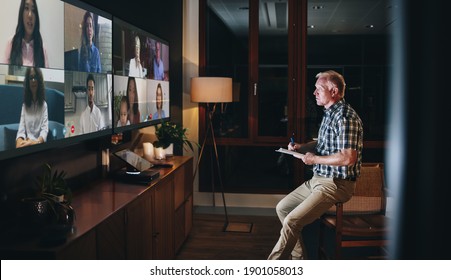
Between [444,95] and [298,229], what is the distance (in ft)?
8.97

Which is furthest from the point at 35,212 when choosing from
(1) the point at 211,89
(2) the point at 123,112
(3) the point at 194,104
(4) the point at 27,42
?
(3) the point at 194,104

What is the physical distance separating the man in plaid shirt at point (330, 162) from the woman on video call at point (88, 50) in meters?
1.27

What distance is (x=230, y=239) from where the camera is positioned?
4059mm

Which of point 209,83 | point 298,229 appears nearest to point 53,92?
point 298,229

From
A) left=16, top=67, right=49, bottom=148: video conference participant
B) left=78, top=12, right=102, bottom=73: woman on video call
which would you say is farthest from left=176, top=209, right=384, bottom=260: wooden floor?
left=16, top=67, right=49, bottom=148: video conference participant

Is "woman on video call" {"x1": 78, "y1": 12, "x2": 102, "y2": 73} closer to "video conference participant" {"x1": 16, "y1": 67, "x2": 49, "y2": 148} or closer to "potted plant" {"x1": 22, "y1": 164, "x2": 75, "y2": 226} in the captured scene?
"video conference participant" {"x1": 16, "y1": 67, "x2": 49, "y2": 148}

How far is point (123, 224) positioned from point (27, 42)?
3.16 ft

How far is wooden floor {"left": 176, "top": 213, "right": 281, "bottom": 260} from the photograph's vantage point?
3641 mm

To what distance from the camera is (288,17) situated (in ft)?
16.4

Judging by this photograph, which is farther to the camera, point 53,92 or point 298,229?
point 298,229

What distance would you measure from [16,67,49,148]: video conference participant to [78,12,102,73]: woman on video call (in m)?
0.43

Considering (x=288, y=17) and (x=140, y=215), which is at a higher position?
(x=288, y=17)
